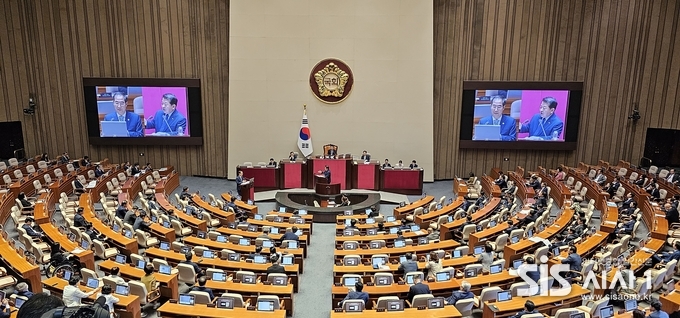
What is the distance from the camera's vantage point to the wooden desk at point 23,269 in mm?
9828

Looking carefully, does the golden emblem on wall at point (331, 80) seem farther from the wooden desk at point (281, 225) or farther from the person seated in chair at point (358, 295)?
the person seated in chair at point (358, 295)

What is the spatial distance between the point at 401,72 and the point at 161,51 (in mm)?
11768

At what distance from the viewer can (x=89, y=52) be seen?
880 inches

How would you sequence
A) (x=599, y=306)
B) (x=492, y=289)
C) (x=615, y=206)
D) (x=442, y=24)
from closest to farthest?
1. (x=599, y=306)
2. (x=492, y=289)
3. (x=615, y=206)
4. (x=442, y=24)

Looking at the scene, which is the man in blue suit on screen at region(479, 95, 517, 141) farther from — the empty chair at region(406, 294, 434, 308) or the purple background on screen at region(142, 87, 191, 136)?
the empty chair at region(406, 294, 434, 308)

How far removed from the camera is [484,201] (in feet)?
56.3

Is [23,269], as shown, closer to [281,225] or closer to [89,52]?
[281,225]

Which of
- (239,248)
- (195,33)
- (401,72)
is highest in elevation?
(195,33)

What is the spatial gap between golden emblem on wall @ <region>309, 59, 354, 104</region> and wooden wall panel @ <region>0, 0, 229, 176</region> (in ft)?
15.0

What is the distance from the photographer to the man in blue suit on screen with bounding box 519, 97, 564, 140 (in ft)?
72.7

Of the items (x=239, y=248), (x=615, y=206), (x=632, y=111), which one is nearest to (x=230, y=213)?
(x=239, y=248)

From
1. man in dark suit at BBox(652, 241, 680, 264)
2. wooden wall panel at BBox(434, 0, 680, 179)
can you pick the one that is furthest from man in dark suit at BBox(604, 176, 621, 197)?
man in dark suit at BBox(652, 241, 680, 264)

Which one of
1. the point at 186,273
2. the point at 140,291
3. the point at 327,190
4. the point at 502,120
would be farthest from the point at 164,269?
the point at 502,120

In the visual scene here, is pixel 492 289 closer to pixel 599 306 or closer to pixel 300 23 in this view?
pixel 599 306
